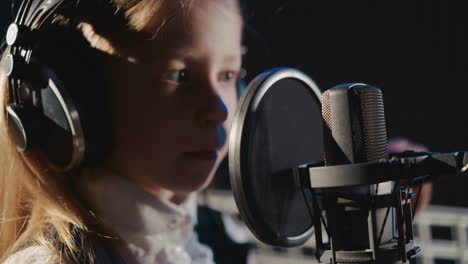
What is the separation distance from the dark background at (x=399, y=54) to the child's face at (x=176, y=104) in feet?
1.23

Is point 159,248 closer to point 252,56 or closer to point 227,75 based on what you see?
point 227,75

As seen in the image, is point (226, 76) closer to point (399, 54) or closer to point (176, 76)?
point (176, 76)

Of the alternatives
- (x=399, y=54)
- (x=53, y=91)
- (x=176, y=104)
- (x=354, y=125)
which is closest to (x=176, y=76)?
(x=176, y=104)

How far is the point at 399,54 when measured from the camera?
1.56 m

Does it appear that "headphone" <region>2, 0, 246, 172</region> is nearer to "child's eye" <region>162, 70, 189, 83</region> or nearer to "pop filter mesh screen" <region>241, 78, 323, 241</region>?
"child's eye" <region>162, 70, 189, 83</region>

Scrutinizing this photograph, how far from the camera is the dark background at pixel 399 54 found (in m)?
1.32

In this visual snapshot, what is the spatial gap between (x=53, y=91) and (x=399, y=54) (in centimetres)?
126

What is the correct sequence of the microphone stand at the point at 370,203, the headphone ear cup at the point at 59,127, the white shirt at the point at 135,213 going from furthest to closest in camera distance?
the white shirt at the point at 135,213 → the headphone ear cup at the point at 59,127 → the microphone stand at the point at 370,203

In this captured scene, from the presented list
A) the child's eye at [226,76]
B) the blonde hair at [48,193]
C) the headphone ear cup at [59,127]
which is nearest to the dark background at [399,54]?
the child's eye at [226,76]

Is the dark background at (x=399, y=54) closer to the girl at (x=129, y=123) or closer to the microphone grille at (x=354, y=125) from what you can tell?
the girl at (x=129, y=123)

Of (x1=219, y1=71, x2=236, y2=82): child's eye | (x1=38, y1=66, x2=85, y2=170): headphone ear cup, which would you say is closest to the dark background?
(x1=219, y1=71, x2=236, y2=82): child's eye

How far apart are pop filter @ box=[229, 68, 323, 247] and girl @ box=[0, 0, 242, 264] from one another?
0.15 meters

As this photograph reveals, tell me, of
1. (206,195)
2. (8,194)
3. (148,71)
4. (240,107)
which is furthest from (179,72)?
(206,195)

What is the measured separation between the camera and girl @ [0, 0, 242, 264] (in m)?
0.61
